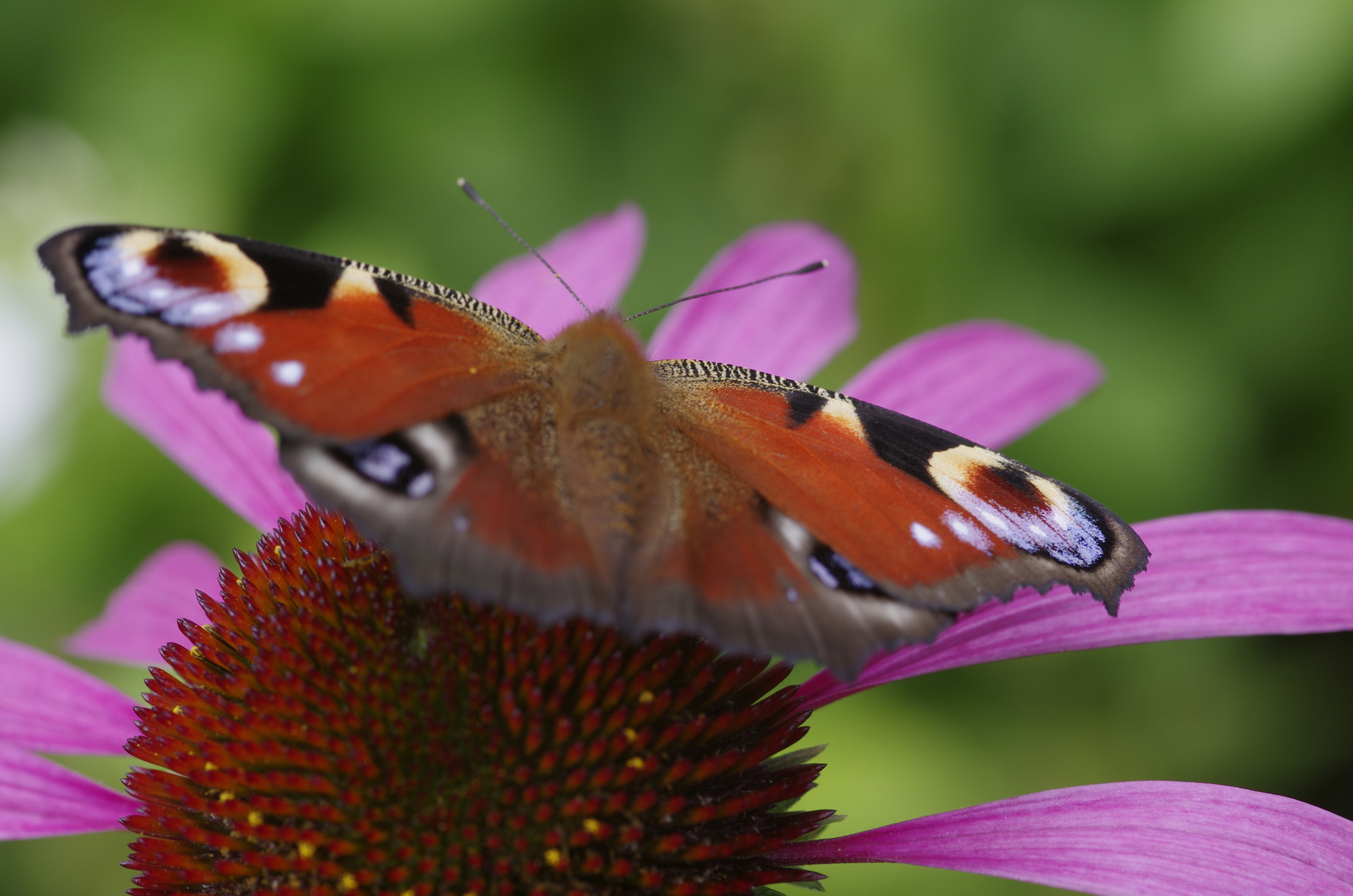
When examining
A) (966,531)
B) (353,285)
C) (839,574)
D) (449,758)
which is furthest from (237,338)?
(966,531)

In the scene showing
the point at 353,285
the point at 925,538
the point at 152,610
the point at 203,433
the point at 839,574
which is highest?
Answer: the point at 925,538

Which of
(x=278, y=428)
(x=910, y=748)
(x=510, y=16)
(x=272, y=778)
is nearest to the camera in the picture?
(x=278, y=428)

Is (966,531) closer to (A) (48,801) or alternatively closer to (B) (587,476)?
(B) (587,476)

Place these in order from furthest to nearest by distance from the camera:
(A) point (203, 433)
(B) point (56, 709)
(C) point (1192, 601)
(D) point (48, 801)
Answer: (A) point (203, 433) → (B) point (56, 709) → (D) point (48, 801) → (C) point (1192, 601)

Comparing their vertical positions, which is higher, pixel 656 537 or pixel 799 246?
pixel 799 246

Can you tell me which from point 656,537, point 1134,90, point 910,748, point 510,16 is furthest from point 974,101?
point 656,537

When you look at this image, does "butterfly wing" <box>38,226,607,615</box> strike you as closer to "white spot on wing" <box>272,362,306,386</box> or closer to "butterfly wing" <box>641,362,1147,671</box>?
"white spot on wing" <box>272,362,306,386</box>

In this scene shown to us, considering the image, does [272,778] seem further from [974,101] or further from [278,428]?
[974,101]

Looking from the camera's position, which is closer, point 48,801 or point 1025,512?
point 1025,512
